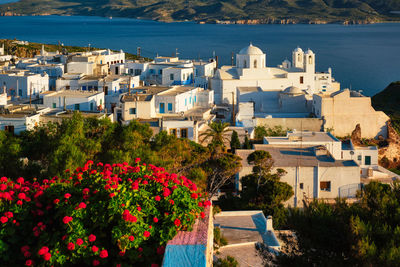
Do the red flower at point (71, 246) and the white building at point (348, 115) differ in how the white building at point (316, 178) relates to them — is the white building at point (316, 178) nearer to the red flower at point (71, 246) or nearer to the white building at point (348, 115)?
the white building at point (348, 115)

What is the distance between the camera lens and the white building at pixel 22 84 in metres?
28.5

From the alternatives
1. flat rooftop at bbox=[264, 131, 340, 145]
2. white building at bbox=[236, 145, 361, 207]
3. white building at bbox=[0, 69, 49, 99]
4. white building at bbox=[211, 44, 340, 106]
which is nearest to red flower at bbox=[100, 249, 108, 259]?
white building at bbox=[236, 145, 361, 207]

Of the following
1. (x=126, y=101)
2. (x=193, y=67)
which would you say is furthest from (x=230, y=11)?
(x=126, y=101)

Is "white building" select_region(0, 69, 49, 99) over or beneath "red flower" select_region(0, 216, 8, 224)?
over

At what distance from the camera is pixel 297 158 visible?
57.0ft

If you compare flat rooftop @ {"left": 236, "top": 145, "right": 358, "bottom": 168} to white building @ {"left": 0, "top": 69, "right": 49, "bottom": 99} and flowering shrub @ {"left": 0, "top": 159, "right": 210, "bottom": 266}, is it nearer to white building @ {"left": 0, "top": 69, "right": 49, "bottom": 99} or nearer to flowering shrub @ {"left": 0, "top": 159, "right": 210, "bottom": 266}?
flowering shrub @ {"left": 0, "top": 159, "right": 210, "bottom": 266}

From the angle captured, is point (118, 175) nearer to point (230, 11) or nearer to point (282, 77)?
point (282, 77)

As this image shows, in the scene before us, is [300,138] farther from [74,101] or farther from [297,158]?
[74,101]

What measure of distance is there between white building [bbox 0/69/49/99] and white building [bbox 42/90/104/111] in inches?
184

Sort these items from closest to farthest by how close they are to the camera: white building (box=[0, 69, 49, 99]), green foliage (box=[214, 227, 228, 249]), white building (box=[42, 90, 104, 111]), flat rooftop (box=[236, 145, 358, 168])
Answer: green foliage (box=[214, 227, 228, 249])
flat rooftop (box=[236, 145, 358, 168])
white building (box=[42, 90, 104, 111])
white building (box=[0, 69, 49, 99])

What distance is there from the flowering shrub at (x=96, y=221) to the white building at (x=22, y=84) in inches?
Answer: 908

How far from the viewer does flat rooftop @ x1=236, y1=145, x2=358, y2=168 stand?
16.5 meters

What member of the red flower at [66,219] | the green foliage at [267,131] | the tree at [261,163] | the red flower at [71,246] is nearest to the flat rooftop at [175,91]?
the green foliage at [267,131]

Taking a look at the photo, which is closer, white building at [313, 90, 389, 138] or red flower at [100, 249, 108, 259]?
red flower at [100, 249, 108, 259]
